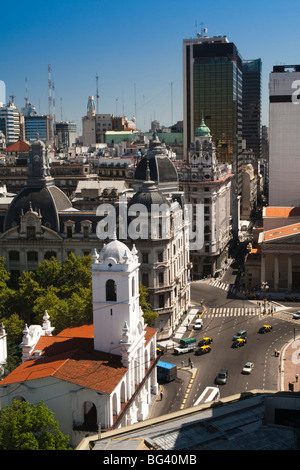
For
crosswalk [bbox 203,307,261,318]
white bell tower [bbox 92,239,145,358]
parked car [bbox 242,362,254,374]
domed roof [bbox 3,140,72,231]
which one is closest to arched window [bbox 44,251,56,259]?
domed roof [bbox 3,140,72,231]

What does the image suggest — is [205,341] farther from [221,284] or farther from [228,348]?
[221,284]

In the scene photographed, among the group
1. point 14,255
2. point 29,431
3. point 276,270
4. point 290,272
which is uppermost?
point 14,255

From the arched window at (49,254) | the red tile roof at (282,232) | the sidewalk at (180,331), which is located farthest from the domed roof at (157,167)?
the arched window at (49,254)

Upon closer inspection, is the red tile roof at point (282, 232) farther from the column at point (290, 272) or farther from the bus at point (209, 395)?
the bus at point (209, 395)

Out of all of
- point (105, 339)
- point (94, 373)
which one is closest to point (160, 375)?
point (105, 339)

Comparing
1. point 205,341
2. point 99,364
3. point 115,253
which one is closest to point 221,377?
point 205,341

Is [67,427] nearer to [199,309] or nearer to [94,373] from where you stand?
[94,373]
